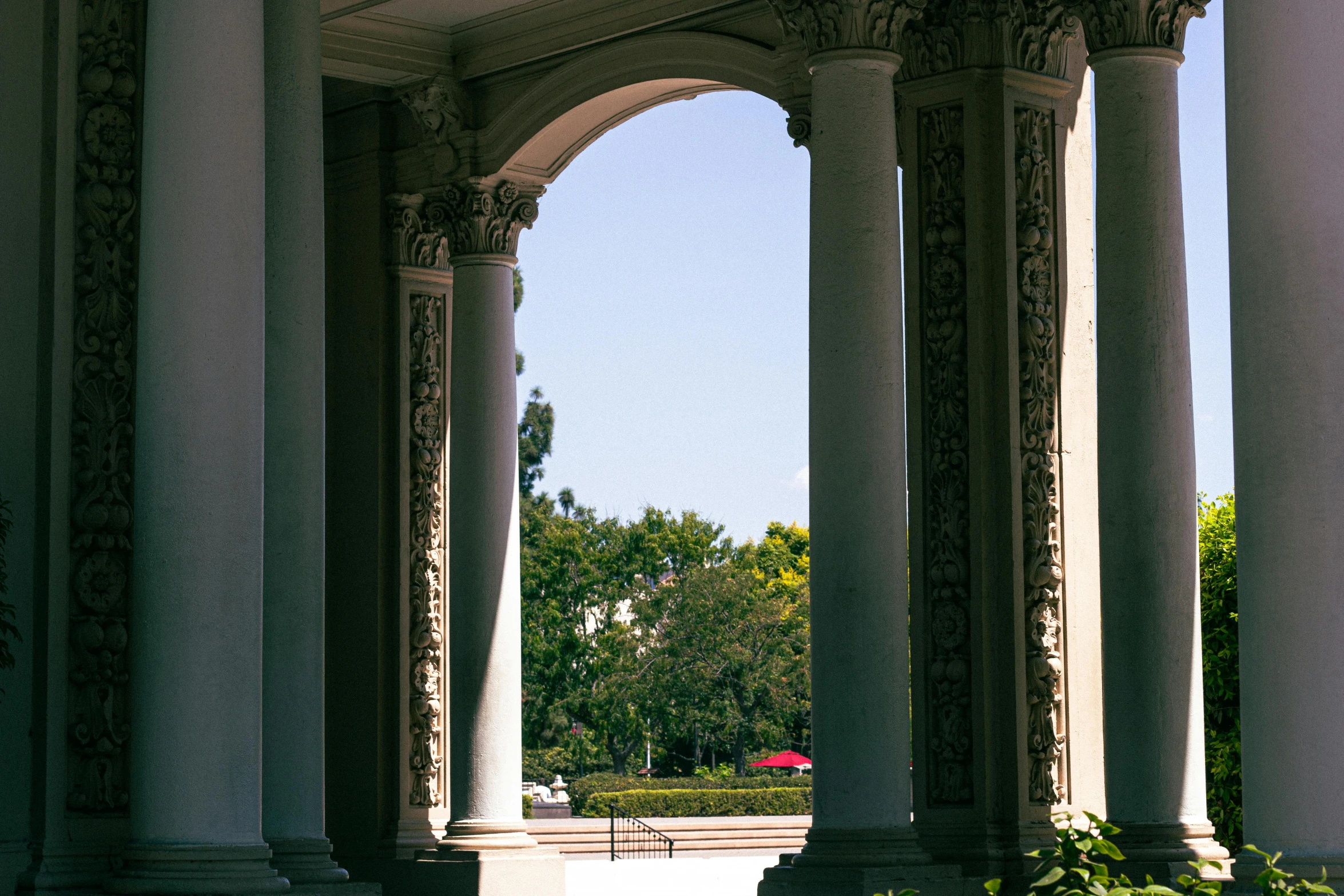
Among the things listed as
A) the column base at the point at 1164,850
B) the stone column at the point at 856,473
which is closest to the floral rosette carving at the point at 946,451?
the stone column at the point at 856,473

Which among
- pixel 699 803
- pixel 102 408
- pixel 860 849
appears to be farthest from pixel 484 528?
pixel 699 803

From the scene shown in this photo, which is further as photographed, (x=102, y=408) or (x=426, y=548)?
A: (x=426, y=548)

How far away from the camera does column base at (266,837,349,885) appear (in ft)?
86.6

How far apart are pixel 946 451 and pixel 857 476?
255 inches

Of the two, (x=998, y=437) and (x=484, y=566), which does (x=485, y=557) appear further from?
(x=998, y=437)

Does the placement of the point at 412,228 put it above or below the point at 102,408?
above

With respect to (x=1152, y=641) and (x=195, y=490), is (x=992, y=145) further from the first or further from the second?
(x=195, y=490)

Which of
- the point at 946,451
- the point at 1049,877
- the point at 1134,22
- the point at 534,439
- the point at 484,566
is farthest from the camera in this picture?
the point at 534,439

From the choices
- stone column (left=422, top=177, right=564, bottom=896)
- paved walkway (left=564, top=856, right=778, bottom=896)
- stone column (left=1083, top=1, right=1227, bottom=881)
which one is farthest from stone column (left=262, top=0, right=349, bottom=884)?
paved walkway (left=564, top=856, right=778, bottom=896)

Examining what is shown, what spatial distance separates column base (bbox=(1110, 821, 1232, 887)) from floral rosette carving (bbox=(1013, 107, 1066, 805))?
14.8 ft

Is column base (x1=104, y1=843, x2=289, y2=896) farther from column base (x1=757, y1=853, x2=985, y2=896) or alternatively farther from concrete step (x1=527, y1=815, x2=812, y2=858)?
concrete step (x1=527, y1=815, x2=812, y2=858)

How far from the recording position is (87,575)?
23.6 metres

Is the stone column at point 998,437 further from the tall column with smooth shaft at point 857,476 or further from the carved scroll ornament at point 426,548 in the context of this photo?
the carved scroll ornament at point 426,548

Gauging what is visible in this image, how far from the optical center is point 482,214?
43.3m
